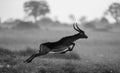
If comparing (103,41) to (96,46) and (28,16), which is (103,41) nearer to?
(96,46)

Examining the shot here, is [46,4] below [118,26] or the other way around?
the other way around

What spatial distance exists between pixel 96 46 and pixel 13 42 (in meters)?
9.57

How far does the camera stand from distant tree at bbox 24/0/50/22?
55.7 meters

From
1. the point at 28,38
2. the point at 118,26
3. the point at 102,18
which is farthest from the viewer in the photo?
the point at 102,18

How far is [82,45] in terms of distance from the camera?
2989 cm

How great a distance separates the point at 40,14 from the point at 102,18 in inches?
589

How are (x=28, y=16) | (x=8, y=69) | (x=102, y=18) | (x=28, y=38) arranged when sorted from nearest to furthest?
(x=8, y=69)
(x=28, y=38)
(x=28, y=16)
(x=102, y=18)

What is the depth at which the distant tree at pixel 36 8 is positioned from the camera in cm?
5566

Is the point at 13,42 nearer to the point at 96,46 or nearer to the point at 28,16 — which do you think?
the point at 96,46

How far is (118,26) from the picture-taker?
49031 mm

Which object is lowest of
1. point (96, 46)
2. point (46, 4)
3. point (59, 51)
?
point (96, 46)

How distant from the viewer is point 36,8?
55969mm

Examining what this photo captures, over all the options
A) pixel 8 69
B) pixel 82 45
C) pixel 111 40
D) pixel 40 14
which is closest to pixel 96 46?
pixel 82 45

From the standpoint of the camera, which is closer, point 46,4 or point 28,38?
point 28,38
